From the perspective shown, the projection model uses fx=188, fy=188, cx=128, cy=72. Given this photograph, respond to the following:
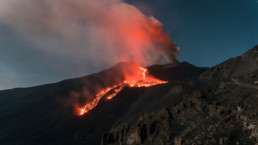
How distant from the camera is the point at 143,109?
8194cm

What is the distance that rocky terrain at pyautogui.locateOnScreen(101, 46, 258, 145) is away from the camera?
2241cm

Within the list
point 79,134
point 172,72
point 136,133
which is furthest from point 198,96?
point 172,72

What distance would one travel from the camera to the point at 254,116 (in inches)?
869

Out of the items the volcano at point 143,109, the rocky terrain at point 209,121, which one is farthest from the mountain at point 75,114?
the rocky terrain at point 209,121

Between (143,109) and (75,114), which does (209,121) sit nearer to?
(143,109)

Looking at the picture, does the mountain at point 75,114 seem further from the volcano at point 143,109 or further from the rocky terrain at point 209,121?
the rocky terrain at point 209,121

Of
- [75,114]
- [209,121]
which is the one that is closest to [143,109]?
[75,114]

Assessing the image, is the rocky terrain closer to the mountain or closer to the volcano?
the volcano

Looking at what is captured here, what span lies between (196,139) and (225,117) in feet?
16.2

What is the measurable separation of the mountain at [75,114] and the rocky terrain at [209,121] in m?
33.4

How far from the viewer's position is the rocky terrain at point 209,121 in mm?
22413

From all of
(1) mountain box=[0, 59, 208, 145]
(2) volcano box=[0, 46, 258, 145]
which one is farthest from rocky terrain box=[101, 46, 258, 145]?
(1) mountain box=[0, 59, 208, 145]

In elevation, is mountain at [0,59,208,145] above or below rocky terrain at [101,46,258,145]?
above

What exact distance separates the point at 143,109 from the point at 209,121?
55943 millimetres
